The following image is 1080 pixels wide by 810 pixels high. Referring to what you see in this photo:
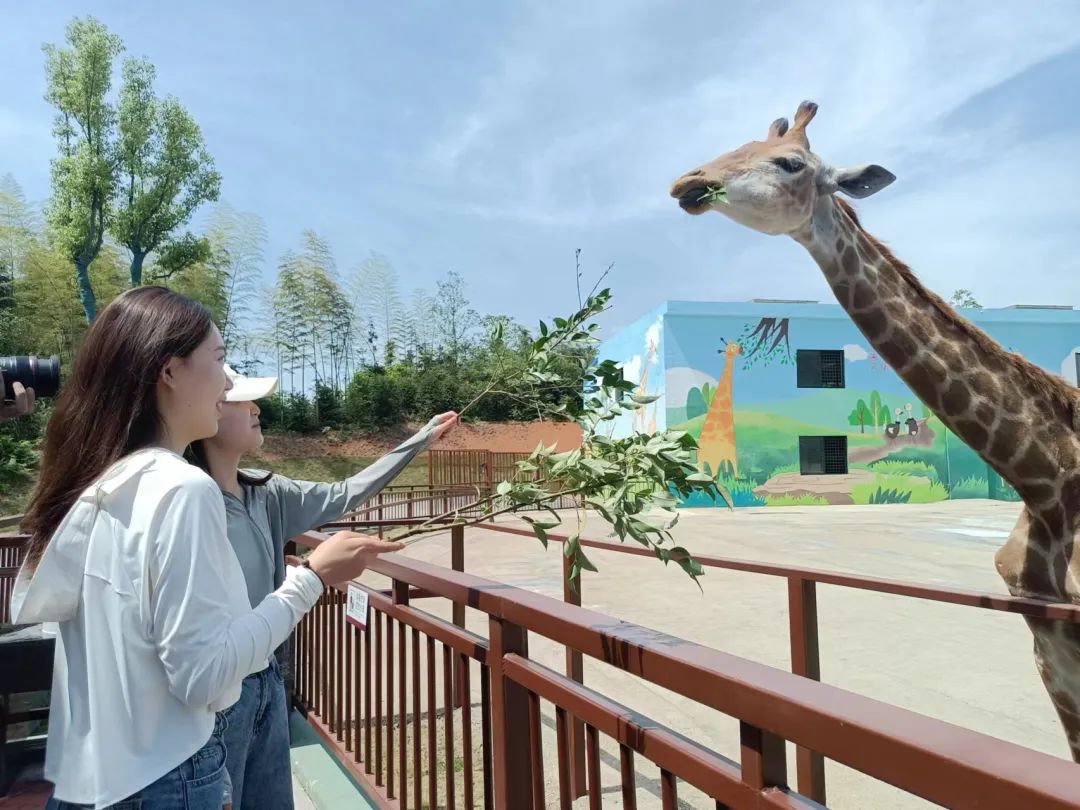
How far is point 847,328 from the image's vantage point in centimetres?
2248

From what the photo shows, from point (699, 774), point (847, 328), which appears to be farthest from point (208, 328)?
point (847, 328)

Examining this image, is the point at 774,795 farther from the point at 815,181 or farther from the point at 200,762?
the point at 815,181

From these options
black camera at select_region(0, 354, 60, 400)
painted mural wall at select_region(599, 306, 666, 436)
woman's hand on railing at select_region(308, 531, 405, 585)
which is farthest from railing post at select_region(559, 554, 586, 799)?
painted mural wall at select_region(599, 306, 666, 436)

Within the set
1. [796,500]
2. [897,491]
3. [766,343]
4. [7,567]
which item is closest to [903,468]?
[897,491]

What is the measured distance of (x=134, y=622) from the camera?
3.53ft

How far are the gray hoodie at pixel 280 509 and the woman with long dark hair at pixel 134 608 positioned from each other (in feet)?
2.36

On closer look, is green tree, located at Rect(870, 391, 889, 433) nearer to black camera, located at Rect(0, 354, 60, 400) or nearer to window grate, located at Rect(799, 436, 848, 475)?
window grate, located at Rect(799, 436, 848, 475)

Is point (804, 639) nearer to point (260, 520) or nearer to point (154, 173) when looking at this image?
point (260, 520)

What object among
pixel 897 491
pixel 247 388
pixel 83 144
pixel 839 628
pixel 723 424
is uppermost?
pixel 83 144

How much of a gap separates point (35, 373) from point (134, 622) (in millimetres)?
1320

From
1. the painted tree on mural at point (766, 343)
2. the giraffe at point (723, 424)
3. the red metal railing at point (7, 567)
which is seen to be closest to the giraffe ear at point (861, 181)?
the red metal railing at point (7, 567)

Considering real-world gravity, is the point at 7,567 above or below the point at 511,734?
below

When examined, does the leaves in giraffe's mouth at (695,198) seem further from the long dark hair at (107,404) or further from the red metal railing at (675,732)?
the long dark hair at (107,404)

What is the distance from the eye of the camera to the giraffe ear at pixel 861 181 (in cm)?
321
